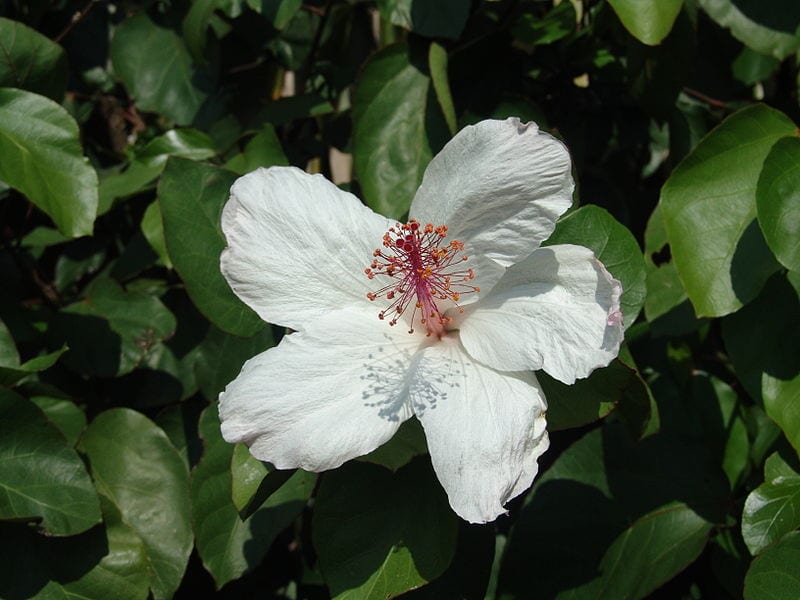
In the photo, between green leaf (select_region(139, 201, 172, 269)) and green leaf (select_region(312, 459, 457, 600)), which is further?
green leaf (select_region(139, 201, 172, 269))

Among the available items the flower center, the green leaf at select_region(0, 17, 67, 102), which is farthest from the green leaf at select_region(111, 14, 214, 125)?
the flower center

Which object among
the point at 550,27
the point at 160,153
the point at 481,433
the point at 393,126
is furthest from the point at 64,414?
the point at 550,27

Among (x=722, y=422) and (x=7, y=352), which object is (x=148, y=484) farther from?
(x=722, y=422)

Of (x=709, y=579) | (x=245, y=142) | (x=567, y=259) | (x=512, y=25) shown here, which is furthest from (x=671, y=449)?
(x=245, y=142)

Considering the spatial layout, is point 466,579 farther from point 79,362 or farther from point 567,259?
point 79,362

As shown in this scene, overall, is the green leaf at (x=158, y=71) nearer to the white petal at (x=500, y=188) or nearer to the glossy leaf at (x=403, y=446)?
the white petal at (x=500, y=188)

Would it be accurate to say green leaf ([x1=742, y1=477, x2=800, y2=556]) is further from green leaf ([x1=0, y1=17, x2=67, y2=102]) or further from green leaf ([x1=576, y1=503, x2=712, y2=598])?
green leaf ([x1=0, y1=17, x2=67, y2=102])

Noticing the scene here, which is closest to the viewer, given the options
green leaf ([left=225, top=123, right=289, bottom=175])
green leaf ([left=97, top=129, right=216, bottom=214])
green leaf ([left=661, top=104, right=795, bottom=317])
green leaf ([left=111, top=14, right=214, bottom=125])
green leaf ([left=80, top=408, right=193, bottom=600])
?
green leaf ([left=661, top=104, right=795, bottom=317])
